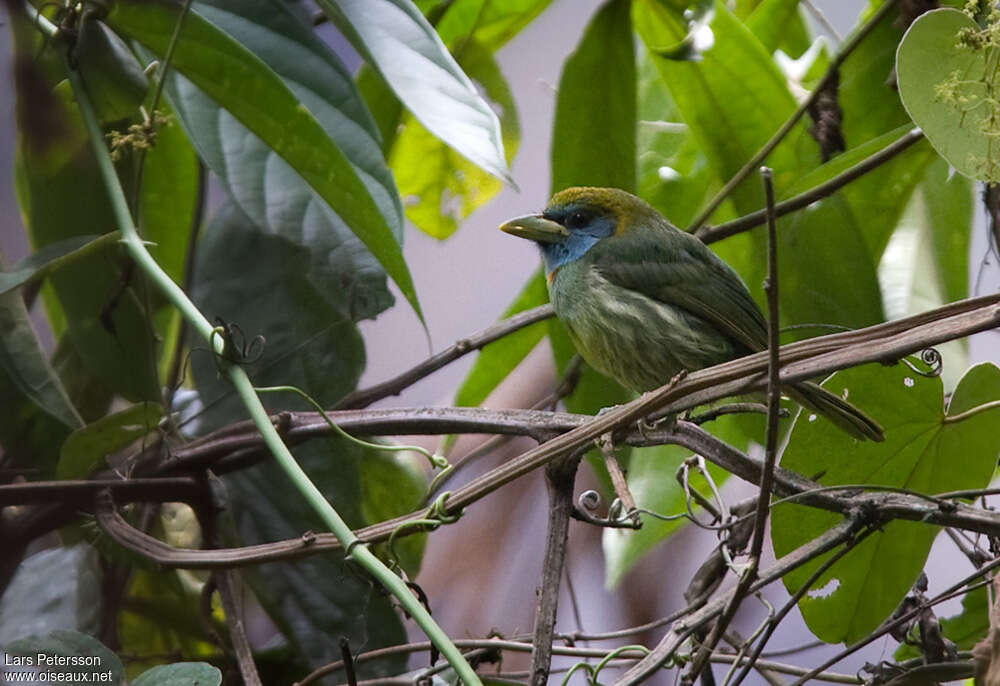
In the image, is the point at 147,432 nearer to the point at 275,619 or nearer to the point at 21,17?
the point at 275,619

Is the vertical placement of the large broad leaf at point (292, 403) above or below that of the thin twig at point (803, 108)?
below

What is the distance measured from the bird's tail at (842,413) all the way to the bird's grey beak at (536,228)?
94 centimetres

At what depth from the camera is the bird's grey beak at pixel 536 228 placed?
2.50 m

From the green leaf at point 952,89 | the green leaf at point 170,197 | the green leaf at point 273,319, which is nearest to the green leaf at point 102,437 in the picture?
the green leaf at point 273,319

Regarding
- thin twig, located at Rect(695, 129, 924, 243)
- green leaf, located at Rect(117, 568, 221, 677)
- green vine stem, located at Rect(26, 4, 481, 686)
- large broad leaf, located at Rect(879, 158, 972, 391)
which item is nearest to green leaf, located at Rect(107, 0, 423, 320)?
green vine stem, located at Rect(26, 4, 481, 686)

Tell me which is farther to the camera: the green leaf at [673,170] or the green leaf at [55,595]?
the green leaf at [673,170]

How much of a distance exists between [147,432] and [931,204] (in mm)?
1455

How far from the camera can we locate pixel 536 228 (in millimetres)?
2521

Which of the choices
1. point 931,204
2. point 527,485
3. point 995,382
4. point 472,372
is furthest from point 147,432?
point 527,485

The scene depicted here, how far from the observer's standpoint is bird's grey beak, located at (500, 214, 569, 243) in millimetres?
2500

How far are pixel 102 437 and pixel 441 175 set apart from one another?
0.96 metres

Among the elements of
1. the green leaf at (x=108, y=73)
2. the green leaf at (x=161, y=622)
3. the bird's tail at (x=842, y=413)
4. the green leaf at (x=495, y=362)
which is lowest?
the green leaf at (x=161, y=622)

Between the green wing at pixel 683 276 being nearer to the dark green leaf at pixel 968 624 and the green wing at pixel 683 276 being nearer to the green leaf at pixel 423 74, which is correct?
the dark green leaf at pixel 968 624

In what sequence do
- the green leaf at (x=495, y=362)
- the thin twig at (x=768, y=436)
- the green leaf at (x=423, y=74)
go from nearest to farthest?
the thin twig at (x=768, y=436)
the green leaf at (x=423, y=74)
the green leaf at (x=495, y=362)
